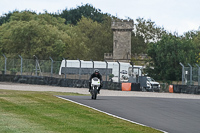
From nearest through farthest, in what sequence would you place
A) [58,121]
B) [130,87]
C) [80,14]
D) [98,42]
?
1. [58,121]
2. [130,87]
3. [98,42]
4. [80,14]

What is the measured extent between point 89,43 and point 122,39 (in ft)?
50.6

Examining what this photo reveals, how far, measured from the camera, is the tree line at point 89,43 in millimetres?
73188

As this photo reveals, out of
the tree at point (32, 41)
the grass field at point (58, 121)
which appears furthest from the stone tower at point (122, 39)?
the grass field at point (58, 121)

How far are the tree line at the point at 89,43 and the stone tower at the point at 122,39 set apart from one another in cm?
565

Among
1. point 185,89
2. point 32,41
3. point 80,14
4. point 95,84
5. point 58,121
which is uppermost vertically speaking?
point 80,14

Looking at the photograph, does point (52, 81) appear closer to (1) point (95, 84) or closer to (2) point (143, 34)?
(1) point (95, 84)

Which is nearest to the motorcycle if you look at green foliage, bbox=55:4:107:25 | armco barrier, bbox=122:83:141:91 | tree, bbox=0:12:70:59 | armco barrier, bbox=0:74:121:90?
armco barrier, bbox=122:83:141:91

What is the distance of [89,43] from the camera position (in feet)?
395

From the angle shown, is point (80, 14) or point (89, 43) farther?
point (80, 14)

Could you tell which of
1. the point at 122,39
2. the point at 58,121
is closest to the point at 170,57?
the point at 122,39

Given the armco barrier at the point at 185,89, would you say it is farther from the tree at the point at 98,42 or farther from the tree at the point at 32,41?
the tree at the point at 98,42

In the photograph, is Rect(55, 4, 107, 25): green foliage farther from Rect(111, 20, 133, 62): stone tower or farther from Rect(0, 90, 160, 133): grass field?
Rect(0, 90, 160, 133): grass field

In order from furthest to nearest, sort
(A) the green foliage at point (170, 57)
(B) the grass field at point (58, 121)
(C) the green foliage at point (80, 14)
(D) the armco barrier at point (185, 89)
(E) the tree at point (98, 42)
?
(C) the green foliage at point (80, 14), (E) the tree at point (98, 42), (A) the green foliage at point (170, 57), (D) the armco barrier at point (185, 89), (B) the grass field at point (58, 121)

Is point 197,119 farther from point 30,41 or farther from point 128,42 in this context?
point 128,42
